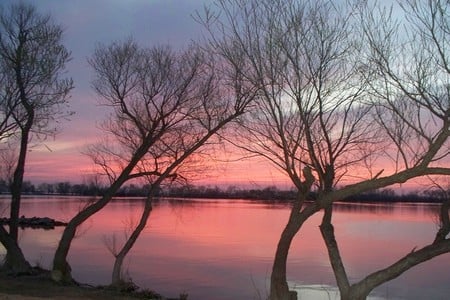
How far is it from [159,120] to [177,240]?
82.8ft

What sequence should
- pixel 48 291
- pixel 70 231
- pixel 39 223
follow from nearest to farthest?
pixel 48 291, pixel 70 231, pixel 39 223

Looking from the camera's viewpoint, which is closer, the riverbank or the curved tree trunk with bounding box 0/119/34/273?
the riverbank

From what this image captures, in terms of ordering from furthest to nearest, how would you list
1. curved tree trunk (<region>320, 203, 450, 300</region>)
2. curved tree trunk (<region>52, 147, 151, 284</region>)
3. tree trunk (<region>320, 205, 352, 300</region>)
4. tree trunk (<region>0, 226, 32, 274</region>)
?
tree trunk (<region>0, 226, 32, 274</region>)
curved tree trunk (<region>52, 147, 151, 284</region>)
tree trunk (<region>320, 205, 352, 300</region>)
curved tree trunk (<region>320, 203, 450, 300</region>)

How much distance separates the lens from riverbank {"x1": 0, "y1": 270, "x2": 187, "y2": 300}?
1468 centimetres

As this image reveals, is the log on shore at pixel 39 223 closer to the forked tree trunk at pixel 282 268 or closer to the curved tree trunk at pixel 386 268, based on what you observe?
the forked tree trunk at pixel 282 268

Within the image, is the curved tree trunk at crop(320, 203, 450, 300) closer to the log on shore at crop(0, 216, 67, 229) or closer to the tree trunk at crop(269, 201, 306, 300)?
the tree trunk at crop(269, 201, 306, 300)

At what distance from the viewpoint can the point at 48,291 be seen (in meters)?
15.5

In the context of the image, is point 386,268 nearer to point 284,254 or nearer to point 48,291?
point 284,254

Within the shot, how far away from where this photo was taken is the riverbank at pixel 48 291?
1468cm

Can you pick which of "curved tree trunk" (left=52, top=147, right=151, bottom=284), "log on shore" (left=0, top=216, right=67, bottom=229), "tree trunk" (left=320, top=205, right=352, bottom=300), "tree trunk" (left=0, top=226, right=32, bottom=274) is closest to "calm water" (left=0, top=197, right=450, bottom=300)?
"curved tree trunk" (left=52, top=147, right=151, bottom=284)

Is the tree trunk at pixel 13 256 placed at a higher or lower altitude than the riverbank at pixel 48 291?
higher

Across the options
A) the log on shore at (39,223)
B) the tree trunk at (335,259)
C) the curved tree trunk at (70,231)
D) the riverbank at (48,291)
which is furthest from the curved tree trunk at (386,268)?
the log on shore at (39,223)

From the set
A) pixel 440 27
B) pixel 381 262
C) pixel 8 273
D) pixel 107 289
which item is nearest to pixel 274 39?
pixel 440 27

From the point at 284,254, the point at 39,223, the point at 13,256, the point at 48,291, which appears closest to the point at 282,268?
the point at 284,254
